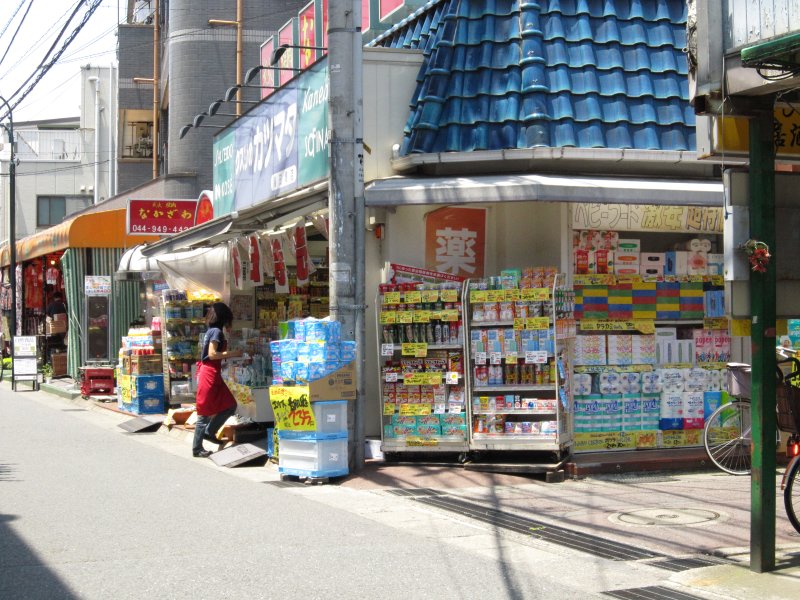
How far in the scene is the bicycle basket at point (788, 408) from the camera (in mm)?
8164

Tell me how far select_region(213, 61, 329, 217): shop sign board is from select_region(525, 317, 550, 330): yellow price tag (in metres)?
3.03

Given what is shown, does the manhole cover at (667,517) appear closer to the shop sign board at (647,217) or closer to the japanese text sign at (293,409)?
the japanese text sign at (293,409)

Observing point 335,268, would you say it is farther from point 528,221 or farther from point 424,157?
point 528,221

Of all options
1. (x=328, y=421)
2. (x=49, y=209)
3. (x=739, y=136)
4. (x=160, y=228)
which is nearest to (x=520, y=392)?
(x=328, y=421)

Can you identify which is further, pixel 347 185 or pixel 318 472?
pixel 347 185

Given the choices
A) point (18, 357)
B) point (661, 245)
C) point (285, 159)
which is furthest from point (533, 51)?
point (18, 357)

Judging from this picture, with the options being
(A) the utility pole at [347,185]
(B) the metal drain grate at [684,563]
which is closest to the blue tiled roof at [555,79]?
(A) the utility pole at [347,185]

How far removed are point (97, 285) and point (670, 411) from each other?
15.9 meters

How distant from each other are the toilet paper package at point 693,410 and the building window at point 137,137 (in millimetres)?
27465

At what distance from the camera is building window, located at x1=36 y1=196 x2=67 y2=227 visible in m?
47.0

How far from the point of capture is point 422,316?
1195 cm

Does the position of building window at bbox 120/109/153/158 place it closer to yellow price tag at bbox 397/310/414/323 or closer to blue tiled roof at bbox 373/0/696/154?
blue tiled roof at bbox 373/0/696/154

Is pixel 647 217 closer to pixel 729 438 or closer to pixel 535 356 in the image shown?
pixel 535 356

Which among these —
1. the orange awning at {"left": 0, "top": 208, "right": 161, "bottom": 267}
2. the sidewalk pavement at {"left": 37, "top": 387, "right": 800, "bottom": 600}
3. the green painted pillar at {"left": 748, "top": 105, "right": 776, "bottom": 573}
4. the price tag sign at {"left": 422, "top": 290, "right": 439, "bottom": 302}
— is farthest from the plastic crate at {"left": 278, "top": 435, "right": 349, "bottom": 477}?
the orange awning at {"left": 0, "top": 208, "right": 161, "bottom": 267}
